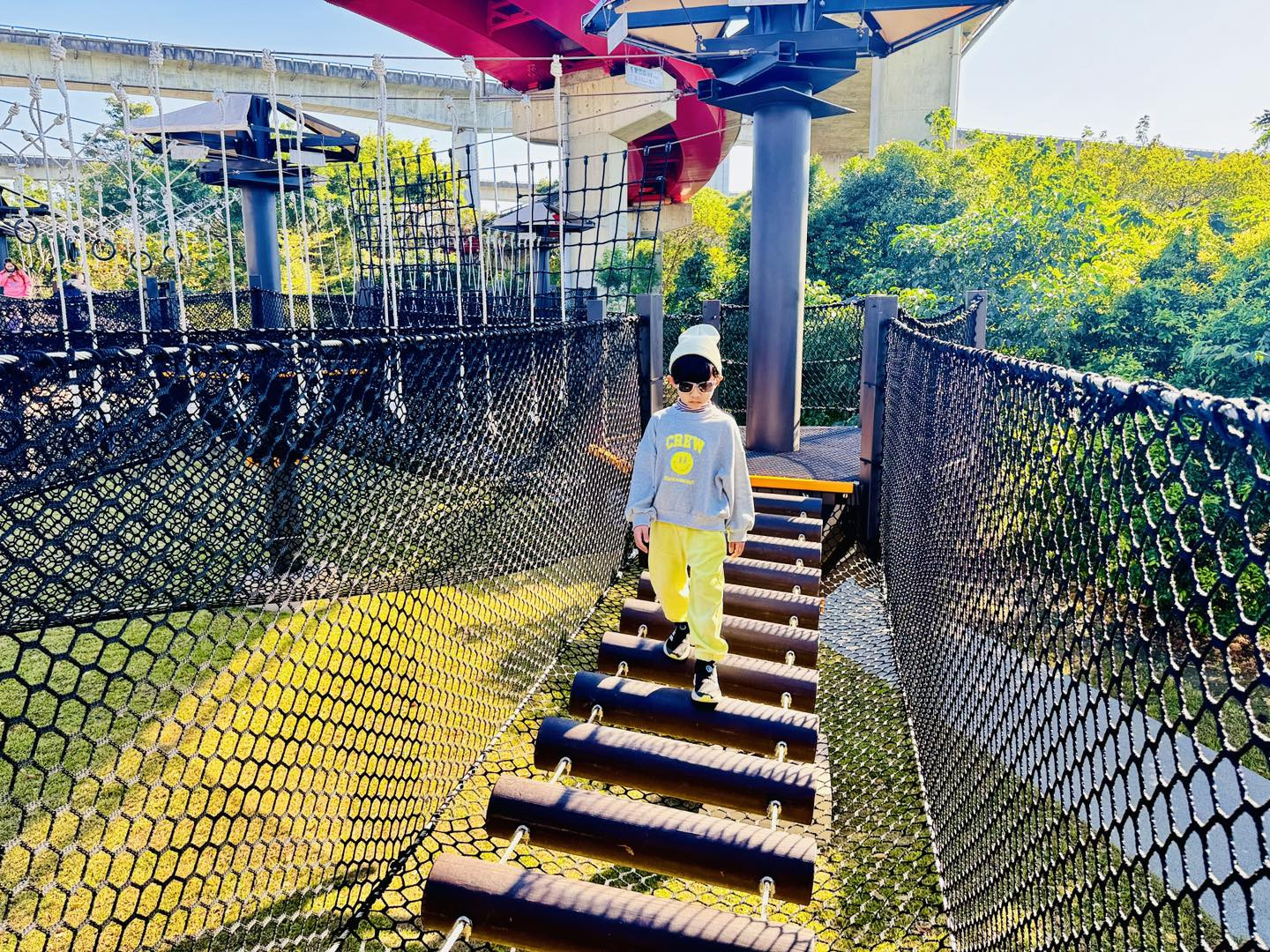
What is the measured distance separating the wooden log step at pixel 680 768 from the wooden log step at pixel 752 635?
2.87ft

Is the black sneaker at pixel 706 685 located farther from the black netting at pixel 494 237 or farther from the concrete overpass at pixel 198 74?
the concrete overpass at pixel 198 74

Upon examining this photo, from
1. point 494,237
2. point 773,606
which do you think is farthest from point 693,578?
point 494,237

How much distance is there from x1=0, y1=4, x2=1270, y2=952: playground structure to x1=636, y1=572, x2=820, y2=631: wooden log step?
21mm

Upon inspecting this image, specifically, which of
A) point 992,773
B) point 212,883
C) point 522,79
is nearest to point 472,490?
point 212,883

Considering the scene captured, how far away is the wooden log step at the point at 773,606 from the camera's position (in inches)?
178

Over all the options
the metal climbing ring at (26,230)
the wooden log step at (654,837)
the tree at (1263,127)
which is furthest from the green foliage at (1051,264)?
the metal climbing ring at (26,230)

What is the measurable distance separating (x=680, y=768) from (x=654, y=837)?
37cm

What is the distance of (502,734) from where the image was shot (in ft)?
12.3

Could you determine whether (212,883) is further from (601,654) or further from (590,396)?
(590,396)

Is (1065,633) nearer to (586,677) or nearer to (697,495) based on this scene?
(697,495)

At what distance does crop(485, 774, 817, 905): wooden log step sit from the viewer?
2.74m

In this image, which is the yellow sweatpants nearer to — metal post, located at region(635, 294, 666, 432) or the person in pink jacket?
metal post, located at region(635, 294, 666, 432)

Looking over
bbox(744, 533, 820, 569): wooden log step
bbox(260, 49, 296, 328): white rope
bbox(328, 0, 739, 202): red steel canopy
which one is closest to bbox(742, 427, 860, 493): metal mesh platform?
bbox(744, 533, 820, 569): wooden log step

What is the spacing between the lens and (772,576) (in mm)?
4828
